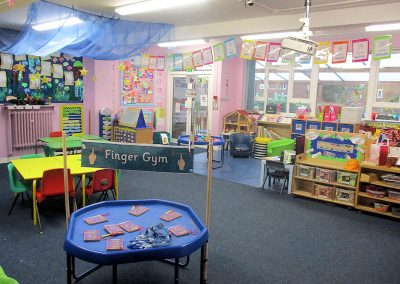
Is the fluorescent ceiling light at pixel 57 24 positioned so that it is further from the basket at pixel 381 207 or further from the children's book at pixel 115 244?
the basket at pixel 381 207

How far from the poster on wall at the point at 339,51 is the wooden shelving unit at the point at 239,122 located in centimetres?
370

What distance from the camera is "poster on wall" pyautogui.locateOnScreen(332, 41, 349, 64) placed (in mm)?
6027

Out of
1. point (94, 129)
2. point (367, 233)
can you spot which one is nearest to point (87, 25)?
point (94, 129)

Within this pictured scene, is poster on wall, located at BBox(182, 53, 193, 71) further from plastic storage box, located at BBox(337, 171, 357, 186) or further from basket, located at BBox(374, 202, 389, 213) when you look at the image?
basket, located at BBox(374, 202, 389, 213)

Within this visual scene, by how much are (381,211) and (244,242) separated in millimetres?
2404

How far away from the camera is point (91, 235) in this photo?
276 centimetres

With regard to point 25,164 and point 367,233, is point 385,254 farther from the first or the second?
point 25,164

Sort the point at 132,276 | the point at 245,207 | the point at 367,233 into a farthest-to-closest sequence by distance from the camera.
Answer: the point at 245,207
the point at 367,233
the point at 132,276

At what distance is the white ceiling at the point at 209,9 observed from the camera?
5.28 m

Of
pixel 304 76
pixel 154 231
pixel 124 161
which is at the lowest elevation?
pixel 154 231

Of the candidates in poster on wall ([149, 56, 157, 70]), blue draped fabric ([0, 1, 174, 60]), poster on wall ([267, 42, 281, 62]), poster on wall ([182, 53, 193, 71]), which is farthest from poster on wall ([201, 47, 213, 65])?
poster on wall ([149, 56, 157, 70])

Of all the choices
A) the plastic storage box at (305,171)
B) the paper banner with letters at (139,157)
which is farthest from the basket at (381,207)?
the paper banner with letters at (139,157)

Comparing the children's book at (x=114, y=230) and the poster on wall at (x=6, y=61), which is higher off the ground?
the poster on wall at (x=6, y=61)

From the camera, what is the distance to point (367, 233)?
4.60m
